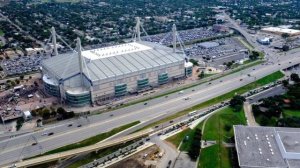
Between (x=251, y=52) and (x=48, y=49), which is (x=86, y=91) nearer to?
(x=48, y=49)

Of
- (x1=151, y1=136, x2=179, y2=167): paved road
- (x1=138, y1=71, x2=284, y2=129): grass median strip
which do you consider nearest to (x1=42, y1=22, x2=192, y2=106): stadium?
(x1=138, y1=71, x2=284, y2=129): grass median strip

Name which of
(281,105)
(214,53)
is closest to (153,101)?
(281,105)

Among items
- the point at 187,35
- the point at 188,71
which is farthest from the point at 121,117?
the point at 187,35

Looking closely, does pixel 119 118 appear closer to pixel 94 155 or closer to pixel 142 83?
pixel 94 155

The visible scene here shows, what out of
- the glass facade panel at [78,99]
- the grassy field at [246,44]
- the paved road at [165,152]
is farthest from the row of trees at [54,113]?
the grassy field at [246,44]

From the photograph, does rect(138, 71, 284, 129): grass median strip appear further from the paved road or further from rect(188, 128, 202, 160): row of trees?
rect(188, 128, 202, 160): row of trees

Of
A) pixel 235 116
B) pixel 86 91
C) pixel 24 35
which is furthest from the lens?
pixel 24 35

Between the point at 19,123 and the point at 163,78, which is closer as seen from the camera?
the point at 19,123
